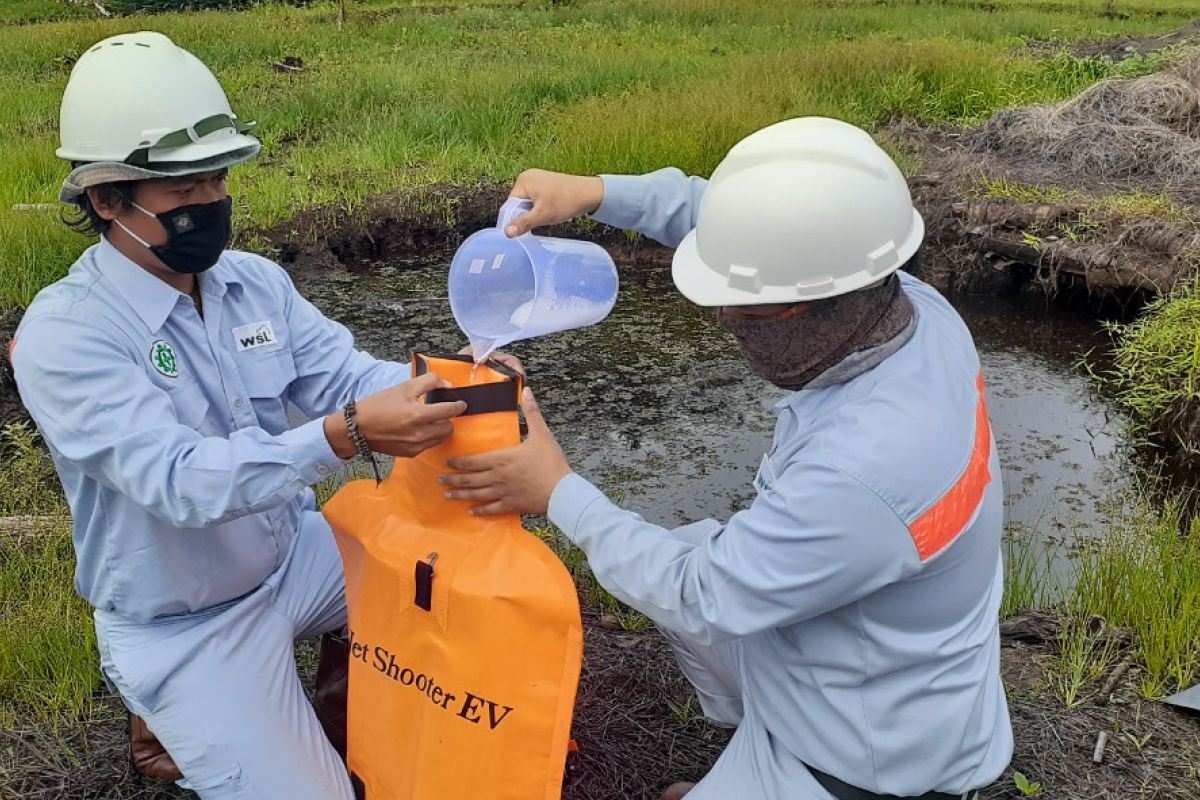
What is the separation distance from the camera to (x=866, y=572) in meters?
1.58

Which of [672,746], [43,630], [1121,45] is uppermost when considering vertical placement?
[43,630]

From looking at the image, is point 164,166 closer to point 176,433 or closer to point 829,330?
point 176,433

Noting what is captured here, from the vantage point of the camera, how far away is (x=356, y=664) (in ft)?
7.29

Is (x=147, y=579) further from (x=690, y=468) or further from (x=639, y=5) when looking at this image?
(x=639, y=5)

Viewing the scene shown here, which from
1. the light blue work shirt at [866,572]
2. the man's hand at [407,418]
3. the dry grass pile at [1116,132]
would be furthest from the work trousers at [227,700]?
the dry grass pile at [1116,132]

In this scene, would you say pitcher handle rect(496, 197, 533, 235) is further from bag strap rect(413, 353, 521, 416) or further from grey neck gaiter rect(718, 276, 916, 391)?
grey neck gaiter rect(718, 276, 916, 391)

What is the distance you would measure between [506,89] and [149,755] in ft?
28.3

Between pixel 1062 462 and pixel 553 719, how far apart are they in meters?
3.91

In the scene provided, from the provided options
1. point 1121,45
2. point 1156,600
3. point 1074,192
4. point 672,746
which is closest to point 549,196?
point 672,746

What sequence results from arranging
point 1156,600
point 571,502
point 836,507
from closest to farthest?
point 836,507, point 571,502, point 1156,600

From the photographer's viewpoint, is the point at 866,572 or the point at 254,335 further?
the point at 254,335

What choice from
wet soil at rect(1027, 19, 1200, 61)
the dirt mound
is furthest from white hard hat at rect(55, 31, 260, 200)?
wet soil at rect(1027, 19, 1200, 61)

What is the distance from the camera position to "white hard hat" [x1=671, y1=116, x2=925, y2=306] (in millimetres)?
1654

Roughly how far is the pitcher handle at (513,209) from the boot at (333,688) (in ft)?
4.03
